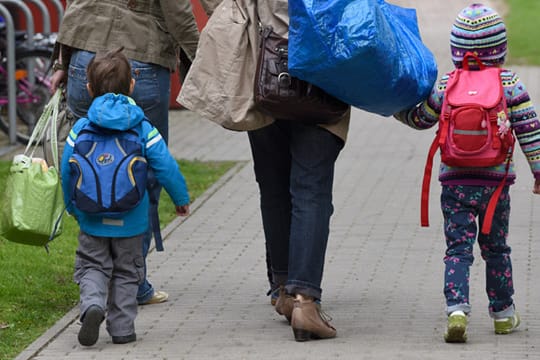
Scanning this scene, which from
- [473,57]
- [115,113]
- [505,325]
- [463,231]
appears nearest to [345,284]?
[505,325]

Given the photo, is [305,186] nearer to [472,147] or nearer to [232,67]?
[232,67]

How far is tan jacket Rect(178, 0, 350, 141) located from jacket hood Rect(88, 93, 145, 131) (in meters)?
0.21

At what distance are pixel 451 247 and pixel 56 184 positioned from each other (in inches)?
67.5

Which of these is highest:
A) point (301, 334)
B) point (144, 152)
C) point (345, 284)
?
point (144, 152)

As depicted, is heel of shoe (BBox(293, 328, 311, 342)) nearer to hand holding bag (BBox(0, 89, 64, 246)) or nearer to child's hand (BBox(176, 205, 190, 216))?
child's hand (BBox(176, 205, 190, 216))

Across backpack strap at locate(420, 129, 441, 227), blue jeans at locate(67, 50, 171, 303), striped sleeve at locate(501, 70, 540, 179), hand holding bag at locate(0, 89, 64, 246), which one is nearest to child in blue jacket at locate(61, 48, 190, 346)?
hand holding bag at locate(0, 89, 64, 246)

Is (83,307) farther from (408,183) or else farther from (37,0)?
(37,0)

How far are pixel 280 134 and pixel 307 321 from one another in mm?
817

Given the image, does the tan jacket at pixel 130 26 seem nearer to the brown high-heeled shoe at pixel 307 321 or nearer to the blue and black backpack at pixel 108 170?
the blue and black backpack at pixel 108 170

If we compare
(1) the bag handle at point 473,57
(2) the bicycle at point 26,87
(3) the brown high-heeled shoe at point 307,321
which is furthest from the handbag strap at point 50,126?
(2) the bicycle at point 26,87

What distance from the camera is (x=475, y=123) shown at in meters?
5.29

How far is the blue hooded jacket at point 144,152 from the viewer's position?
539cm

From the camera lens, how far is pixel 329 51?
513 cm

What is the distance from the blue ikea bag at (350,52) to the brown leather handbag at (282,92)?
0.22ft
